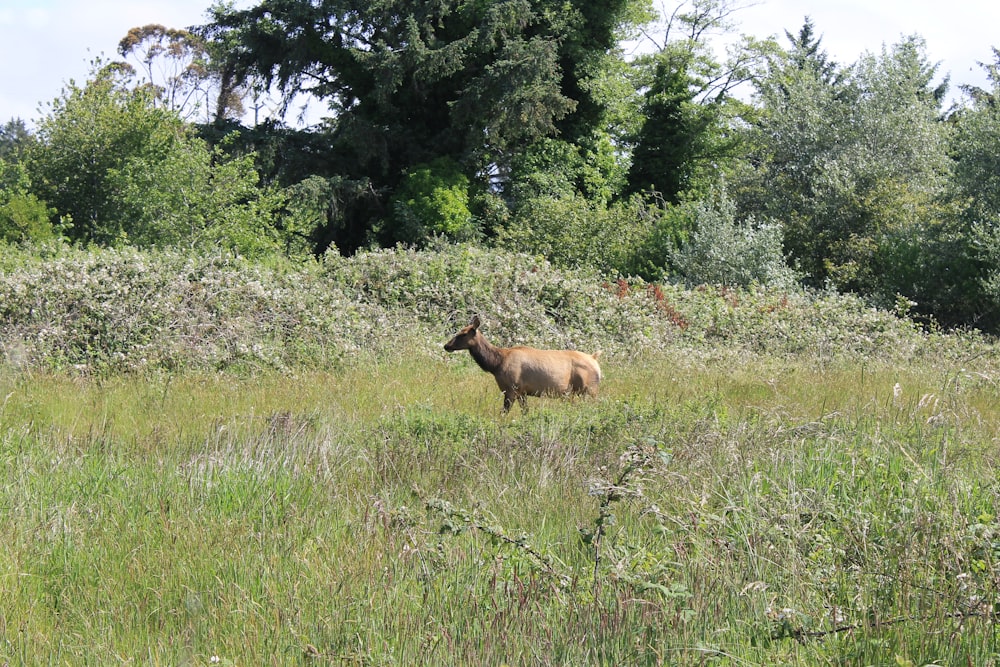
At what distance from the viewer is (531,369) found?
34.0ft

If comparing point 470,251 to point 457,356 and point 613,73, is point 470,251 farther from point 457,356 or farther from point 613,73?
point 613,73

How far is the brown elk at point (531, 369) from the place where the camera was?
1035 centimetres

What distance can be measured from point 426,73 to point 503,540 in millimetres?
25537

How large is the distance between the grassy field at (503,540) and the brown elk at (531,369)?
2224mm

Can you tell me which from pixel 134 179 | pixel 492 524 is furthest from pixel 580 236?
pixel 492 524

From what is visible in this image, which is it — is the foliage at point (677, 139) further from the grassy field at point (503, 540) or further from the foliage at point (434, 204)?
the grassy field at point (503, 540)

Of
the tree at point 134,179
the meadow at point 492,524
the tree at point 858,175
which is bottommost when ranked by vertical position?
the meadow at point 492,524

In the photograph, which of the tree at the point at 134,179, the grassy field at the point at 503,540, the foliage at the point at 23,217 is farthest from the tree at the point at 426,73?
the grassy field at the point at 503,540

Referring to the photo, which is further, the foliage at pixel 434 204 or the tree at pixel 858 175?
the foliage at pixel 434 204

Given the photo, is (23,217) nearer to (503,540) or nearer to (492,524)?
A: (492,524)

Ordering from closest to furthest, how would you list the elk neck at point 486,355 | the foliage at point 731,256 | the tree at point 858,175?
the elk neck at point 486,355 < the foliage at point 731,256 < the tree at point 858,175

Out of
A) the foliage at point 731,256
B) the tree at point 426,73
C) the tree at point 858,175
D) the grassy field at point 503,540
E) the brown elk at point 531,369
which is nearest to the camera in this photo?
the grassy field at point 503,540

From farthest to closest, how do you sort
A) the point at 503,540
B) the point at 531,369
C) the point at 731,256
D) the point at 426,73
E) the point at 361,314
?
the point at 426,73
the point at 731,256
the point at 361,314
the point at 531,369
the point at 503,540

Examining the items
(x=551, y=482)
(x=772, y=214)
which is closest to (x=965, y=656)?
(x=551, y=482)
